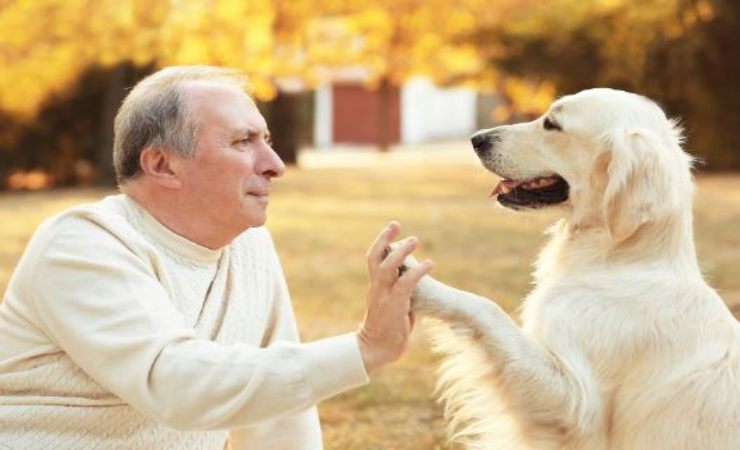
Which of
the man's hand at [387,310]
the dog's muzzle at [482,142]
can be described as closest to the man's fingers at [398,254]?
the man's hand at [387,310]

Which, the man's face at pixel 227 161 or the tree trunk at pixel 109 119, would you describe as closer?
the man's face at pixel 227 161

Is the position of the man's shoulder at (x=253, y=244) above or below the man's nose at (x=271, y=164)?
below

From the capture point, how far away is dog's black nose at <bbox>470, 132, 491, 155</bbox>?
175 inches

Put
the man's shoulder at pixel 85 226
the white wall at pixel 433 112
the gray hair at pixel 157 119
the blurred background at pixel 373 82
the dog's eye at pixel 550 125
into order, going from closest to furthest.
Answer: the man's shoulder at pixel 85 226 → the gray hair at pixel 157 119 → the dog's eye at pixel 550 125 → the blurred background at pixel 373 82 → the white wall at pixel 433 112

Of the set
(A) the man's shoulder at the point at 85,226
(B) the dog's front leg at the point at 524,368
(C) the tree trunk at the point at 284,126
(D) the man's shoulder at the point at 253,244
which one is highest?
(A) the man's shoulder at the point at 85,226

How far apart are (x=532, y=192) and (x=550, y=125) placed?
0.81 feet

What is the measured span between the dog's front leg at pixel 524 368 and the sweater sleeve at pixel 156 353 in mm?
932

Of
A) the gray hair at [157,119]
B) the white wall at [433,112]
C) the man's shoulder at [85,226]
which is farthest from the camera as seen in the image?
the white wall at [433,112]

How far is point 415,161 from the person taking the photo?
33.1m

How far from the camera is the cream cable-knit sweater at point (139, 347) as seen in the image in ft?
8.55

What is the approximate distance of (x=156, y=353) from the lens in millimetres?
2627

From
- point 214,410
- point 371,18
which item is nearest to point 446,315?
point 214,410

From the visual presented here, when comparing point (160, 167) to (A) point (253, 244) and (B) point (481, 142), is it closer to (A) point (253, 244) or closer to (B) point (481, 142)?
(A) point (253, 244)

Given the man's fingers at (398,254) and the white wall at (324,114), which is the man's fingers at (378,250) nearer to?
the man's fingers at (398,254)
